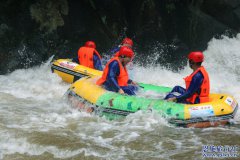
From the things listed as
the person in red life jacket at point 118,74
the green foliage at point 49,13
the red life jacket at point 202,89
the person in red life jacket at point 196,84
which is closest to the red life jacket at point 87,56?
the green foliage at point 49,13

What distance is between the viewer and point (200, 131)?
6520 mm

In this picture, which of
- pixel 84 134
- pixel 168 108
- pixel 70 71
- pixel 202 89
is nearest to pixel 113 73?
pixel 168 108

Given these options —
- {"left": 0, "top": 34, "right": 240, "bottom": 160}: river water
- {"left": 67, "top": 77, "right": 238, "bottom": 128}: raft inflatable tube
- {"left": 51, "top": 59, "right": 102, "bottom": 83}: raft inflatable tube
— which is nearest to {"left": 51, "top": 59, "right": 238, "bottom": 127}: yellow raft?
{"left": 67, "top": 77, "right": 238, "bottom": 128}: raft inflatable tube

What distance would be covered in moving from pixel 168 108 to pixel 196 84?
60 centimetres

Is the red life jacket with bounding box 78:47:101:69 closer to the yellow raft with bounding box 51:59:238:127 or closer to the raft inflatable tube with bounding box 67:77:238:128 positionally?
the yellow raft with bounding box 51:59:238:127

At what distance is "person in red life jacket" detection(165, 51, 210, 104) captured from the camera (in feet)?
21.9

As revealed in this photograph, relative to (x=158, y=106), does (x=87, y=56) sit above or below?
above

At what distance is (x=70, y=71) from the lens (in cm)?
1009

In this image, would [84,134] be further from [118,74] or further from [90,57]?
[90,57]

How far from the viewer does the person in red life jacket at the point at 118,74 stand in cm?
739

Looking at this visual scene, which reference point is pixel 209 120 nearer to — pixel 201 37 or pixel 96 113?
pixel 96 113

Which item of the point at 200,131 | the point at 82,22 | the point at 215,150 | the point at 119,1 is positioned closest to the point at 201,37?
the point at 119,1

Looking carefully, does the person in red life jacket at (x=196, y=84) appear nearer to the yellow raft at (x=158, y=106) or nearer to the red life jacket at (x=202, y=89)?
the red life jacket at (x=202, y=89)

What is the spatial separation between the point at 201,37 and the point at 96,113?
7350 millimetres
